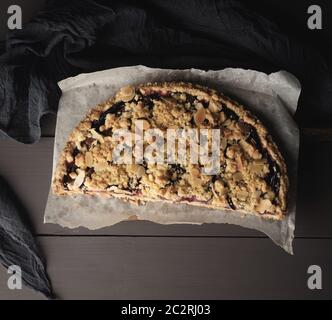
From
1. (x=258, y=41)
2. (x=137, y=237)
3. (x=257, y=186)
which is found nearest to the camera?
(x=257, y=186)

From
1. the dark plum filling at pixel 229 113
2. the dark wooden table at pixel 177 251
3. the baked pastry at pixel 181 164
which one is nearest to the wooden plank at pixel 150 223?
the dark wooden table at pixel 177 251

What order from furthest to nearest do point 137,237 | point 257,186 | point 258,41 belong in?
point 137,237, point 258,41, point 257,186

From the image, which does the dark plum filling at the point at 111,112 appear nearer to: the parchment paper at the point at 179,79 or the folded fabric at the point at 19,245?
the parchment paper at the point at 179,79

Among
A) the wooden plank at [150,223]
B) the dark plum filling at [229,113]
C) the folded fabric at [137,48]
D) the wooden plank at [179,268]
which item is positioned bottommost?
the wooden plank at [179,268]

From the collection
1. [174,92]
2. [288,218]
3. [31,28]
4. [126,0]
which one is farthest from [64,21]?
[288,218]

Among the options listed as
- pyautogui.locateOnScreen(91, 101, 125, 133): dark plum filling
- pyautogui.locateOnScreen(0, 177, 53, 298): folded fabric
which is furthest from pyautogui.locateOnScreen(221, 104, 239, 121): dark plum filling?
pyautogui.locateOnScreen(0, 177, 53, 298): folded fabric

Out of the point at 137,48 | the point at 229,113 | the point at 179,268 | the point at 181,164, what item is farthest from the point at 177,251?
the point at 137,48

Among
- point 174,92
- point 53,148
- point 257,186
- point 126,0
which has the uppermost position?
point 126,0

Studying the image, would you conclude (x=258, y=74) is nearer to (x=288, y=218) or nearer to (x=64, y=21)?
(x=288, y=218)
